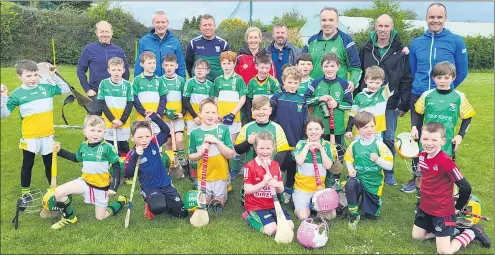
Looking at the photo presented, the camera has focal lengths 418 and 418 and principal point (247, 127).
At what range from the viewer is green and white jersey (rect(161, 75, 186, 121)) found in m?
6.33

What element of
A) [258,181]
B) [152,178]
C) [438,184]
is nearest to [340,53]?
[258,181]

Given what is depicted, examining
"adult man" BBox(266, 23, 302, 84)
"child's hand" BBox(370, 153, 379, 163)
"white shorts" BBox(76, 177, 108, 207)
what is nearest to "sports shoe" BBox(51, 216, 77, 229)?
"white shorts" BBox(76, 177, 108, 207)

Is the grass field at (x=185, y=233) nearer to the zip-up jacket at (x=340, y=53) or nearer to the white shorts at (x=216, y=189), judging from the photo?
the white shorts at (x=216, y=189)

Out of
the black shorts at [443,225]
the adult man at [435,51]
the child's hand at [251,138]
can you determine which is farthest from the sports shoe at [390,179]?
the child's hand at [251,138]

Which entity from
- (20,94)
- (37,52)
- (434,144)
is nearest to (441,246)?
(434,144)

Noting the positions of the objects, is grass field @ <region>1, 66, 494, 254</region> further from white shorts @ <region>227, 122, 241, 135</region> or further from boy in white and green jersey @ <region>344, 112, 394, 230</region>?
white shorts @ <region>227, 122, 241, 135</region>

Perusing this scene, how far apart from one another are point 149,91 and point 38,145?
1663 mm

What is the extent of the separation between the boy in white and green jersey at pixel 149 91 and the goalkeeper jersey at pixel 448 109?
368 centimetres

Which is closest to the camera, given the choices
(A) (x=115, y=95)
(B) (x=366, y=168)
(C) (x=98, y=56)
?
(B) (x=366, y=168)

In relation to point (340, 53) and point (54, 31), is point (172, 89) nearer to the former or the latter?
Result: point (340, 53)

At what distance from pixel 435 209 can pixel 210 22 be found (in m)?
4.38

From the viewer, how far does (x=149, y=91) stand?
619 cm

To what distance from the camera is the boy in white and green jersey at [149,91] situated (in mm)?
6180

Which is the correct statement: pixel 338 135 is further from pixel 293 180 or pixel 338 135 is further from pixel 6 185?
pixel 6 185
